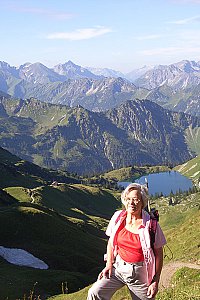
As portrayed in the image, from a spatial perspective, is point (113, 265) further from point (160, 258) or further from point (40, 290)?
point (40, 290)

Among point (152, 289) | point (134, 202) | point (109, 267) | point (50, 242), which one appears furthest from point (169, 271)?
point (50, 242)

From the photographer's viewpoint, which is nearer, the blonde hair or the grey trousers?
the grey trousers

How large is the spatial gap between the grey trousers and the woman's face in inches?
64.4

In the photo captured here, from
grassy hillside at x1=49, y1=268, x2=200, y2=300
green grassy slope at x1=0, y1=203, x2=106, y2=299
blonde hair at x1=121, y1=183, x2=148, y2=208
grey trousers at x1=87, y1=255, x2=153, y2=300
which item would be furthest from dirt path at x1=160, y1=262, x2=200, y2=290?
green grassy slope at x1=0, y1=203, x2=106, y2=299

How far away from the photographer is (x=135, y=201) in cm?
1222

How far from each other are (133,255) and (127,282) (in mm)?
955

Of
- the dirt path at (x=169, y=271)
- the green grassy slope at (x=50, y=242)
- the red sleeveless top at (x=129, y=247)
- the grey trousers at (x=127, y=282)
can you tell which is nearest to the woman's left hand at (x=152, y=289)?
the grey trousers at (x=127, y=282)

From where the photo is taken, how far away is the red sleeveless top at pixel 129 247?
38.2ft

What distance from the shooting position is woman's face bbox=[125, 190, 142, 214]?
12.2m

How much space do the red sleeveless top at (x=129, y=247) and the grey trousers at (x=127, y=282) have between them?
7.7 inches

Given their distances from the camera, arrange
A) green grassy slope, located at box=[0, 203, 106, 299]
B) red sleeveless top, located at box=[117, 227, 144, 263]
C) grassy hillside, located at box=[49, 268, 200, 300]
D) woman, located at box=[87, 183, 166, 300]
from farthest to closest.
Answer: green grassy slope, located at box=[0, 203, 106, 299]
grassy hillside, located at box=[49, 268, 200, 300]
red sleeveless top, located at box=[117, 227, 144, 263]
woman, located at box=[87, 183, 166, 300]

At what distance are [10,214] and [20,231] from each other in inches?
218

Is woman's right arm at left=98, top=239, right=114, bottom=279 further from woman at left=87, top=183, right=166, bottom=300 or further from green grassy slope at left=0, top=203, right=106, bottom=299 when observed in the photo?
green grassy slope at left=0, top=203, right=106, bottom=299

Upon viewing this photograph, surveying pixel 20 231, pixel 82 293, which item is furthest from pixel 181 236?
pixel 20 231
